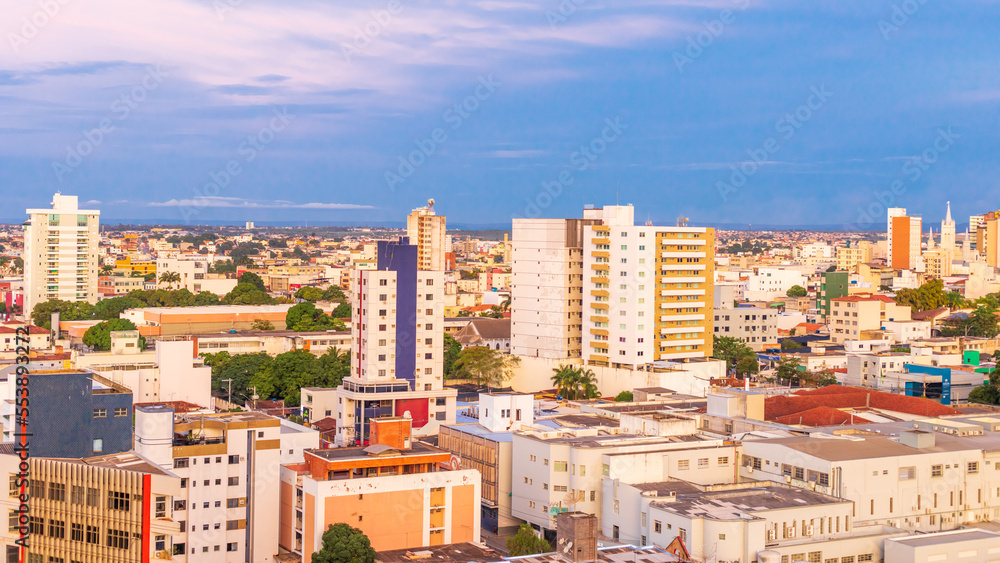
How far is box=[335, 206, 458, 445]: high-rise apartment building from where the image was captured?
43.3 m

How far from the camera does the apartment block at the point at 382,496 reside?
27.5 m

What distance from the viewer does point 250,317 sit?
79.1m

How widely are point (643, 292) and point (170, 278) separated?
58500 millimetres

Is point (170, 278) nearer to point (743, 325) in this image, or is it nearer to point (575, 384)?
point (743, 325)

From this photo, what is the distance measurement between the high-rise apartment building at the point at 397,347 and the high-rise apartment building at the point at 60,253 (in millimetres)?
50215

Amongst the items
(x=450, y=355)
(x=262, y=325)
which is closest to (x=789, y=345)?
(x=450, y=355)

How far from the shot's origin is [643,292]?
179 ft

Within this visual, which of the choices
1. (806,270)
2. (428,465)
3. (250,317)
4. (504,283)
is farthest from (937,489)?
(806,270)

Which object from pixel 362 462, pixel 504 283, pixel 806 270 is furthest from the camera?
pixel 806 270

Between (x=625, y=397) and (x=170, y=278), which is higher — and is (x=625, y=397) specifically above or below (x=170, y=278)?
below

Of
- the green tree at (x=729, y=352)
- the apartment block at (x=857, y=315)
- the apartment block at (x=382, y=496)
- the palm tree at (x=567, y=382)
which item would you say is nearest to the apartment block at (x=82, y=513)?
the apartment block at (x=382, y=496)

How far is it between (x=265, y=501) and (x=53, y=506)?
5923 mm

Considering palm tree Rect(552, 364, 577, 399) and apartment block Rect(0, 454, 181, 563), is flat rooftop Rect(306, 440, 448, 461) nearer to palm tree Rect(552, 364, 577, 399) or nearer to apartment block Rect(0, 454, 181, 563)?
apartment block Rect(0, 454, 181, 563)

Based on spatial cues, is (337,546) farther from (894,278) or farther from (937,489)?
(894,278)
